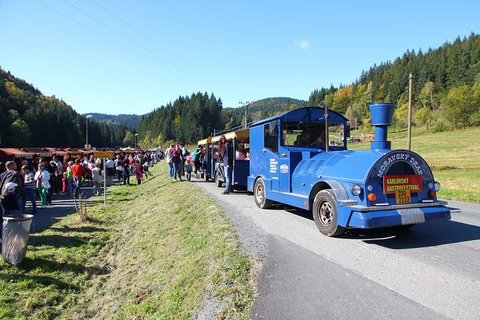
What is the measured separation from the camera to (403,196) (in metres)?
6.27

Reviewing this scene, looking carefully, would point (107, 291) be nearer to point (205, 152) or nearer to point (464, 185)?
point (205, 152)

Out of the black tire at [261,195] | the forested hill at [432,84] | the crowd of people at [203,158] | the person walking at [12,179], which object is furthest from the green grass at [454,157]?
the forested hill at [432,84]

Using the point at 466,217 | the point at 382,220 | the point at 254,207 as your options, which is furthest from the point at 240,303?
the point at 466,217

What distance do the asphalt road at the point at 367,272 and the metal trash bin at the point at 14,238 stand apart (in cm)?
473

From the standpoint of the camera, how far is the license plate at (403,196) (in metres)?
6.21

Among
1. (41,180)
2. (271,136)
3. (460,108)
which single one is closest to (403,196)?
(271,136)

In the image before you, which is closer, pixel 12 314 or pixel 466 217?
pixel 12 314

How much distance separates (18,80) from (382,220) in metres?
165

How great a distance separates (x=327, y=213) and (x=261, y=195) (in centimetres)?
338

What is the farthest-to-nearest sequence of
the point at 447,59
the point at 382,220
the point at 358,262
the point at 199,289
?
the point at 447,59
the point at 382,220
the point at 358,262
the point at 199,289

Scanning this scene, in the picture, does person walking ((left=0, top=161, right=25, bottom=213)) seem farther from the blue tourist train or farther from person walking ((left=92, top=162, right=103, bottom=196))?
person walking ((left=92, top=162, right=103, bottom=196))

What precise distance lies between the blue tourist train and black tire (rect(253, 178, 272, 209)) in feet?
1.27

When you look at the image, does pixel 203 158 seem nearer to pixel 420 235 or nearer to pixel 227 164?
pixel 227 164

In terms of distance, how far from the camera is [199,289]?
485 cm
